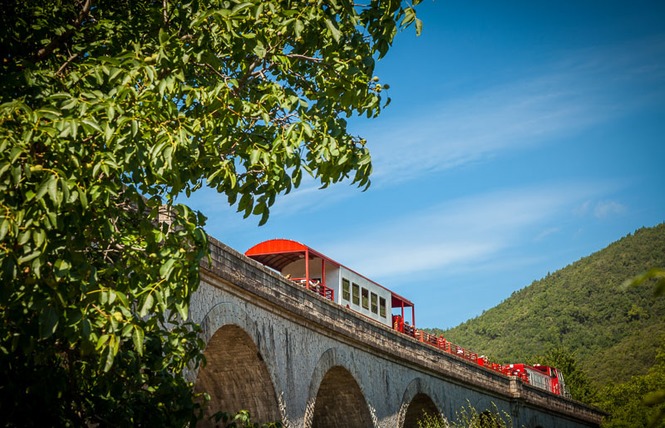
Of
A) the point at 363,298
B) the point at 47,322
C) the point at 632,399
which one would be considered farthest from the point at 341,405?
the point at 632,399

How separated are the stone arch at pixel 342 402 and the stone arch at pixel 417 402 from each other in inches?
91.0

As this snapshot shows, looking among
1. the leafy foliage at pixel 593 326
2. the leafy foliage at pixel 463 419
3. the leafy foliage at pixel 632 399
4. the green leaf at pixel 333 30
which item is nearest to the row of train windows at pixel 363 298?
the leafy foliage at pixel 463 419

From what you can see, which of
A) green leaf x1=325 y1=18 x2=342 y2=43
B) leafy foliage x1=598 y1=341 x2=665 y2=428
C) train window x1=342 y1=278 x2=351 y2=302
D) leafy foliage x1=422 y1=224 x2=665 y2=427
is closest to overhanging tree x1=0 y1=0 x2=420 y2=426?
green leaf x1=325 y1=18 x2=342 y2=43

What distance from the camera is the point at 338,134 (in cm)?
823

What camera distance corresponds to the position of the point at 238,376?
1688cm

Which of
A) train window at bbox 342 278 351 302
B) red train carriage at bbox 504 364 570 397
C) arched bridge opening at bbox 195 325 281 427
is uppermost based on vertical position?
red train carriage at bbox 504 364 570 397

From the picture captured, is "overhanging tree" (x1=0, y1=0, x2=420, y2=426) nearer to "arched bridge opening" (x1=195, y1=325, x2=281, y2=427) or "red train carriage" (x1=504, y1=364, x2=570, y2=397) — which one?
"arched bridge opening" (x1=195, y1=325, x2=281, y2=427)

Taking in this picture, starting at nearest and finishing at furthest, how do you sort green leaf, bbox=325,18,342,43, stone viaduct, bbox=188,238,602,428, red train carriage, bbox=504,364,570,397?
green leaf, bbox=325,18,342,43 < stone viaduct, bbox=188,238,602,428 < red train carriage, bbox=504,364,570,397

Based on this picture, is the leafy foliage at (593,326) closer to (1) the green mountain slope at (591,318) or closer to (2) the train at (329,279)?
(1) the green mountain slope at (591,318)

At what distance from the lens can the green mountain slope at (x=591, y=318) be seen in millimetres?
76938

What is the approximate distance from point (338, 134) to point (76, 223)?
2.82 meters

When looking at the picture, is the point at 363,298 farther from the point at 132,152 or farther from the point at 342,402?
the point at 132,152

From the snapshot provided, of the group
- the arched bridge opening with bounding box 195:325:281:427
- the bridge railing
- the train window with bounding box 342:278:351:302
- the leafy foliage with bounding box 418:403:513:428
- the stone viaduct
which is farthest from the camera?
the leafy foliage with bounding box 418:403:513:428

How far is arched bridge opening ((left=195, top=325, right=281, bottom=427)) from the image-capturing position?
16.3 m
